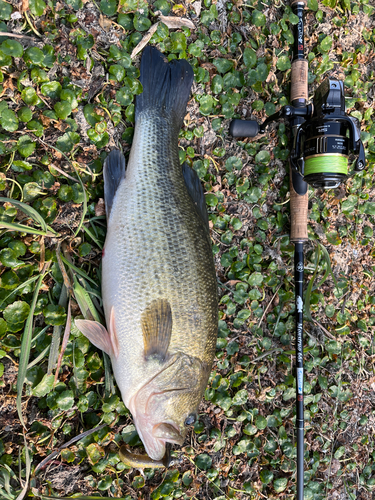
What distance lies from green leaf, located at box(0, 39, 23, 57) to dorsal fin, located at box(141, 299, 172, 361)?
1.36 m

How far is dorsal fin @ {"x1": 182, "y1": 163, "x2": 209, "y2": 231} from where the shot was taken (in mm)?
2113

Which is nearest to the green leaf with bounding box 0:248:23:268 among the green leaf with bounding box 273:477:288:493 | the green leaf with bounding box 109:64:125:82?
the green leaf with bounding box 109:64:125:82

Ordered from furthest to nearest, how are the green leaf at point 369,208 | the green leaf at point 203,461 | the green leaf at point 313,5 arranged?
the green leaf at point 369,208 → the green leaf at point 313,5 → the green leaf at point 203,461

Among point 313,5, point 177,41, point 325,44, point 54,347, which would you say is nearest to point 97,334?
point 54,347

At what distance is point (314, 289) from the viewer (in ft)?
8.85

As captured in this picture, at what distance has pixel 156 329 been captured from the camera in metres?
1.72

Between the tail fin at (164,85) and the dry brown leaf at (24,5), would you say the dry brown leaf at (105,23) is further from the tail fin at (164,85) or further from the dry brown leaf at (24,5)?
the dry brown leaf at (24,5)

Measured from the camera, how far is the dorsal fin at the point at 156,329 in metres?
1.72

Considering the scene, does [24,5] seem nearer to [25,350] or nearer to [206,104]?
[206,104]

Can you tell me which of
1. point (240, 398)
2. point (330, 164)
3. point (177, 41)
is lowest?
point (240, 398)

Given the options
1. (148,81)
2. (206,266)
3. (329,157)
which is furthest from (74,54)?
(329,157)

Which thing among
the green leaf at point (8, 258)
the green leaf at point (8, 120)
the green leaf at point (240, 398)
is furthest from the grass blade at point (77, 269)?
the green leaf at point (240, 398)

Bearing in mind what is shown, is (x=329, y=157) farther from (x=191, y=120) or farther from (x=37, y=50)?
(x=37, y=50)

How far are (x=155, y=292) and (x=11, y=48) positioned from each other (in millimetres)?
1346
